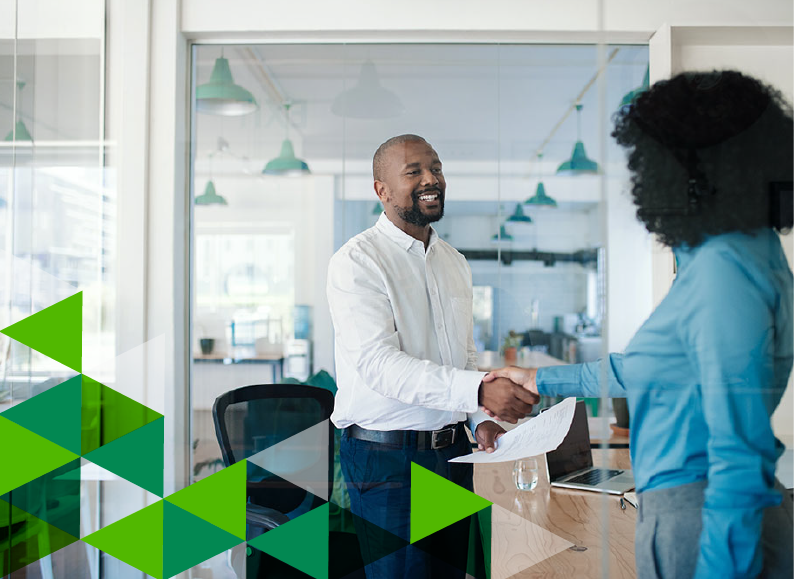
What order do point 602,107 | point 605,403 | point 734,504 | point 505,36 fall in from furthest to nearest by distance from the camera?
point 505,36
point 602,107
point 605,403
point 734,504

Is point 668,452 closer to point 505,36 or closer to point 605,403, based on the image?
Answer: point 605,403

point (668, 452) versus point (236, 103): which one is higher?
point (236, 103)

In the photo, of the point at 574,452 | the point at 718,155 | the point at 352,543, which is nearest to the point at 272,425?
the point at 352,543

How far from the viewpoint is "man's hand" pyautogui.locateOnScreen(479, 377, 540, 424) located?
1.75m

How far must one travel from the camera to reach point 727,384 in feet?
4.71

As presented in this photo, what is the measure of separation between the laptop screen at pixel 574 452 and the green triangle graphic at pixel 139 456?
4.52 feet

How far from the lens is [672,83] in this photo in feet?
5.14

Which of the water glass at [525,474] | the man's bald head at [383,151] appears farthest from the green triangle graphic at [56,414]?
the water glass at [525,474]

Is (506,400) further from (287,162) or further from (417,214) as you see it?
(287,162)

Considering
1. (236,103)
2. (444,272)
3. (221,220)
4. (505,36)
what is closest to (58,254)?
(221,220)

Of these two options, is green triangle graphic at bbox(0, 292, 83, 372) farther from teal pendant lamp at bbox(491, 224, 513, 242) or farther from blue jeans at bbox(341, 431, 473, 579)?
teal pendant lamp at bbox(491, 224, 513, 242)

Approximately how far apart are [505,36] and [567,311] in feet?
3.04

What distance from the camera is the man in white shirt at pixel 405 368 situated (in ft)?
5.88

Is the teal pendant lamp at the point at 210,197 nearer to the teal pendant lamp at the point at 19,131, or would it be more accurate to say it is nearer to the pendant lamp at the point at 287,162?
the pendant lamp at the point at 287,162
